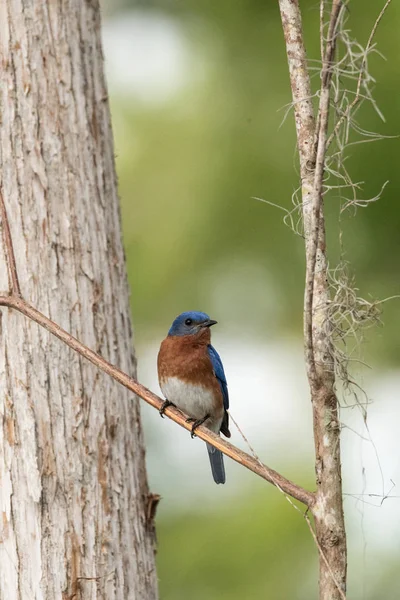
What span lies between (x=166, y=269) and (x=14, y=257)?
8.83 ft

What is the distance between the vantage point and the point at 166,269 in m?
6.07

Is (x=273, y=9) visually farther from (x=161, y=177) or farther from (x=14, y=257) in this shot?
(x=14, y=257)

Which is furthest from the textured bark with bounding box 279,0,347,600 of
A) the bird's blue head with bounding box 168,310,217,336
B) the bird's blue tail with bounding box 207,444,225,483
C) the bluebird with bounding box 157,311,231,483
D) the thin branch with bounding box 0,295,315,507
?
the bird's blue tail with bounding box 207,444,225,483

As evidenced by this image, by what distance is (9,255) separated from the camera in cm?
337

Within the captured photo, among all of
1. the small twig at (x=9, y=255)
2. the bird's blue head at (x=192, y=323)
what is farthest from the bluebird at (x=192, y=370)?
the small twig at (x=9, y=255)

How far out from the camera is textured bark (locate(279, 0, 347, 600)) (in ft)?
8.46

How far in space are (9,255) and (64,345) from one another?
393 mm

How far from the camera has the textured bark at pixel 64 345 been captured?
3.27 metres

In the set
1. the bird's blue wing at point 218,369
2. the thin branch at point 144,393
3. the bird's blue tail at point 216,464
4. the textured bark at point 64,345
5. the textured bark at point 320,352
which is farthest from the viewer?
the bird's blue tail at point 216,464

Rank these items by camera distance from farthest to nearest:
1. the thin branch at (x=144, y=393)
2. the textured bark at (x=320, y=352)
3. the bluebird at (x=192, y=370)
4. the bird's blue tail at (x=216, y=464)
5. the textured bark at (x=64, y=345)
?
1. the bird's blue tail at (x=216, y=464)
2. the bluebird at (x=192, y=370)
3. the textured bark at (x=64, y=345)
4. the thin branch at (x=144, y=393)
5. the textured bark at (x=320, y=352)

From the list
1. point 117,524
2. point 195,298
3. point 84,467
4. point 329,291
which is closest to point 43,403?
point 84,467

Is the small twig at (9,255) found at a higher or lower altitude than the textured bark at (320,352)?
higher

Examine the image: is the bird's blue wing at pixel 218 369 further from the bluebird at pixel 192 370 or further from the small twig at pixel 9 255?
the small twig at pixel 9 255

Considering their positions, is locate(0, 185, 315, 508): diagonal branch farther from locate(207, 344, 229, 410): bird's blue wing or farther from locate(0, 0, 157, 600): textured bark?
locate(207, 344, 229, 410): bird's blue wing
